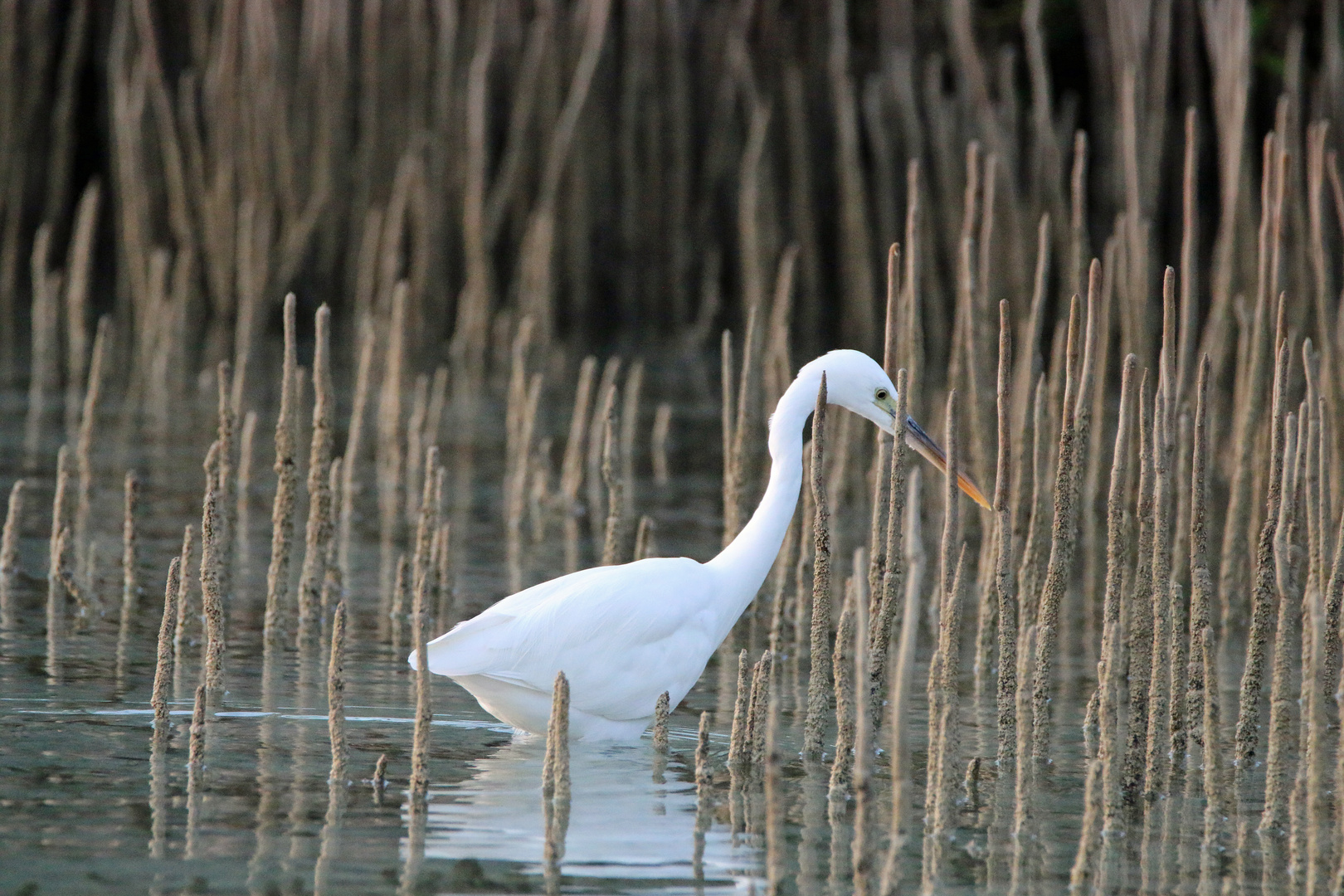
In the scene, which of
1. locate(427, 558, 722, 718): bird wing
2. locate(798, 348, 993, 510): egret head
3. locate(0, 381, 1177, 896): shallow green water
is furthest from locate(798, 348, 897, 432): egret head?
locate(0, 381, 1177, 896): shallow green water

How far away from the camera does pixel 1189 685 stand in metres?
5.46

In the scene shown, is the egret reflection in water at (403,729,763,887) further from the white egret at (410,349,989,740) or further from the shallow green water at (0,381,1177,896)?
the white egret at (410,349,989,740)

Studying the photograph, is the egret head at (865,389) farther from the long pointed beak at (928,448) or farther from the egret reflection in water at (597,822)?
the egret reflection in water at (597,822)

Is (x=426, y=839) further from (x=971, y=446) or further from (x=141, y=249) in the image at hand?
(x=141, y=249)

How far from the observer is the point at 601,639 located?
563cm

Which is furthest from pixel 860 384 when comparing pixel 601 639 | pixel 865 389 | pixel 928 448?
pixel 601 639

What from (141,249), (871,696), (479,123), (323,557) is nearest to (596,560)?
(323,557)

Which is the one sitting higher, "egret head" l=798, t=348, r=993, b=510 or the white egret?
"egret head" l=798, t=348, r=993, b=510

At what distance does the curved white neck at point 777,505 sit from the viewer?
602 cm

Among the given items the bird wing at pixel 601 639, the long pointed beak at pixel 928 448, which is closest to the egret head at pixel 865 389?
the long pointed beak at pixel 928 448

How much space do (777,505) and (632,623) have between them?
0.69 metres

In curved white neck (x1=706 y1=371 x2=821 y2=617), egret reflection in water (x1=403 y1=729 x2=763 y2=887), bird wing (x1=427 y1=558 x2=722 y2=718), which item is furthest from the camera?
curved white neck (x1=706 y1=371 x2=821 y2=617)

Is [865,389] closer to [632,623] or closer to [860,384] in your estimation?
[860,384]

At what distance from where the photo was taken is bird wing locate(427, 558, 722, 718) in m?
5.44
